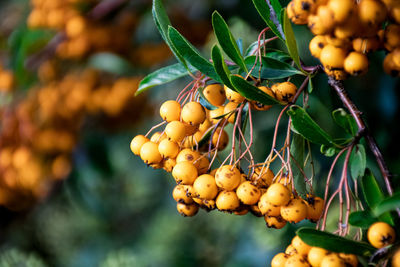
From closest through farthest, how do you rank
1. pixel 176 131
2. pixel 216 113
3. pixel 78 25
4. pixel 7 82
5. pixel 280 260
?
pixel 280 260 → pixel 176 131 → pixel 216 113 → pixel 78 25 → pixel 7 82

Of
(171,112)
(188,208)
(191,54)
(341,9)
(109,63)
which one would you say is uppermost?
(341,9)

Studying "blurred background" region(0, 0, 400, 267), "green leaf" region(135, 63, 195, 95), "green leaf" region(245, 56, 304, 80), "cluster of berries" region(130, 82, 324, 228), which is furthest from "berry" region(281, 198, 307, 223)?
"blurred background" region(0, 0, 400, 267)

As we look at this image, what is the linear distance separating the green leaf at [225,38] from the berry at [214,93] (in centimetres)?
11

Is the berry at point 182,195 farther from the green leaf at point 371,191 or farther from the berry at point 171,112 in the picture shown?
the green leaf at point 371,191

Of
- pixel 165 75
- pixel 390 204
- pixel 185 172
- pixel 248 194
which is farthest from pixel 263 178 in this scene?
pixel 165 75

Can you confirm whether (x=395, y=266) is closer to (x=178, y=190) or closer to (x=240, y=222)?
(x=178, y=190)

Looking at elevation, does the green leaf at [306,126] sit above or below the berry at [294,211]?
above

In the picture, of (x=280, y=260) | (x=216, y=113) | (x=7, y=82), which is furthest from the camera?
(x=7, y=82)

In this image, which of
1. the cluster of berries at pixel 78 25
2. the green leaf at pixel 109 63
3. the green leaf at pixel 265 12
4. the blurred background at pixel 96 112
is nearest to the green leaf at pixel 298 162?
the green leaf at pixel 265 12

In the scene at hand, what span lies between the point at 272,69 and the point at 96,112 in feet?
6.24

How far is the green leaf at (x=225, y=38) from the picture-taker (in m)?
0.93

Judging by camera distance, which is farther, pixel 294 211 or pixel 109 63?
pixel 109 63

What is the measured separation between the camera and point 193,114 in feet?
3.17

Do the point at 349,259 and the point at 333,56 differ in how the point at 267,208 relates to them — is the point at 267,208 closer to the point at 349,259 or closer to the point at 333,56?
the point at 349,259
